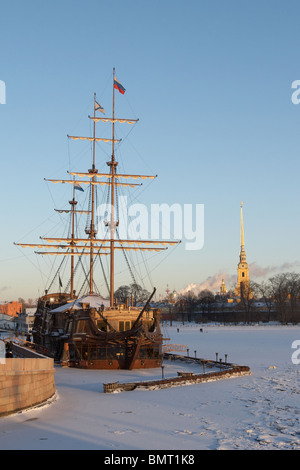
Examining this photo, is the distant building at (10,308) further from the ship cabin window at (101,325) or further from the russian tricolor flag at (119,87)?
the ship cabin window at (101,325)

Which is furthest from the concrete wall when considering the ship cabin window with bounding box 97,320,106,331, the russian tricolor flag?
the russian tricolor flag

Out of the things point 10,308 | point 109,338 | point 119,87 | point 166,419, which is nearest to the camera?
point 166,419

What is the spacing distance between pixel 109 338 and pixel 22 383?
16263 mm

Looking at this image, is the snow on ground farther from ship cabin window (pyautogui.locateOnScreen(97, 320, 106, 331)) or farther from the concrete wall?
ship cabin window (pyautogui.locateOnScreen(97, 320, 106, 331))

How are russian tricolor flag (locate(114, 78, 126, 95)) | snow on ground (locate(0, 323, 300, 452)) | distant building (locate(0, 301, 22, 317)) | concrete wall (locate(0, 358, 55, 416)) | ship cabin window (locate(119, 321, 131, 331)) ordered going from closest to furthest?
snow on ground (locate(0, 323, 300, 452)) < concrete wall (locate(0, 358, 55, 416)) < ship cabin window (locate(119, 321, 131, 331)) < russian tricolor flag (locate(114, 78, 126, 95)) < distant building (locate(0, 301, 22, 317))

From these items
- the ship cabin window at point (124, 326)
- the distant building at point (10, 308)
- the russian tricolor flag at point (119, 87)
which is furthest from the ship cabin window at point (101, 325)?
the distant building at point (10, 308)

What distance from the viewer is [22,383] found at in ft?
53.9

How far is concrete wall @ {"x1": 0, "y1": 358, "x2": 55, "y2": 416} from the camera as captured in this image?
15531mm

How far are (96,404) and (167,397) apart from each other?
10.7ft

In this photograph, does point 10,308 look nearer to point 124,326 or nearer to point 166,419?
point 124,326

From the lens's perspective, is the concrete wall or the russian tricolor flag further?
the russian tricolor flag

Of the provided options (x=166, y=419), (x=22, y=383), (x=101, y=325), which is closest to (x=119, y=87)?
(x=101, y=325)

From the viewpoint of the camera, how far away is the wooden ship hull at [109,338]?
32594 mm

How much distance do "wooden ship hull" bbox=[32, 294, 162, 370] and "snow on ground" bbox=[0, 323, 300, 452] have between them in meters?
7.52
